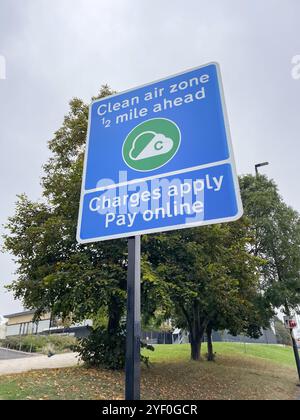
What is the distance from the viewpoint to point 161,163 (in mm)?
2115

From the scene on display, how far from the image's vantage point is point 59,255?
37.2 feet

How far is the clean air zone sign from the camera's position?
191 cm

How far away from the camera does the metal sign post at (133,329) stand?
1.79 metres

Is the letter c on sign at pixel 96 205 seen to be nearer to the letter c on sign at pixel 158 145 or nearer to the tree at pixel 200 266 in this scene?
the letter c on sign at pixel 158 145

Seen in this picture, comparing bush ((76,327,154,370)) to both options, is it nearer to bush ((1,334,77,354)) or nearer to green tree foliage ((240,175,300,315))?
green tree foliage ((240,175,300,315))

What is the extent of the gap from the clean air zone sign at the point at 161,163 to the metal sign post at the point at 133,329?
214mm

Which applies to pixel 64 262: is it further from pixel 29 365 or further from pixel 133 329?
pixel 133 329

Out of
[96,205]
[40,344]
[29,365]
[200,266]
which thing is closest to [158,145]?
[96,205]

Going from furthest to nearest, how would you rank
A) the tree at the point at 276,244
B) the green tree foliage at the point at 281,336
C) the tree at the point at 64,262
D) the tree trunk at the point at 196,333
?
the green tree foliage at the point at 281,336 → the tree trunk at the point at 196,333 → the tree at the point at 276,244 → the tree at the point at 64,262

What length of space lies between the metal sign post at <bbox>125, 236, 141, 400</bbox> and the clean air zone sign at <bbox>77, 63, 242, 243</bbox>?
214 millimetres

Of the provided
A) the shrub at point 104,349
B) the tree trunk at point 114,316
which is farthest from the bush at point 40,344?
the tree trunk at point 114,316

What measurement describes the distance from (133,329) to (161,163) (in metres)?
1.04

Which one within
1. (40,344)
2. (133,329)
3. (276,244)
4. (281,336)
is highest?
(276,244)
